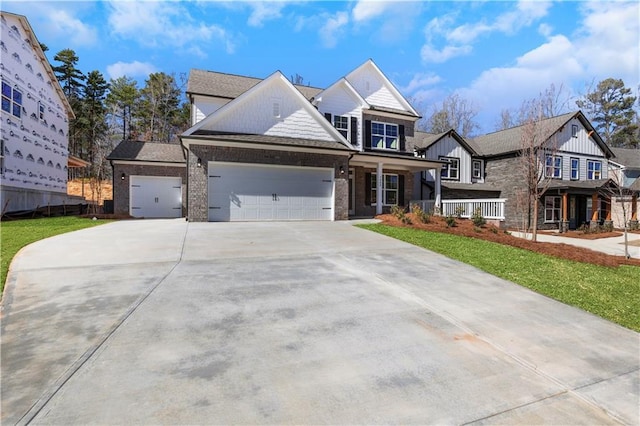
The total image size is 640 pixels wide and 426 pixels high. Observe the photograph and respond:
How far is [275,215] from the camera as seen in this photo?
14.2m

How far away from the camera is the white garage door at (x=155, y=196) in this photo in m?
18.2

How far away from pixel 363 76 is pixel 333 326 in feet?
61.0

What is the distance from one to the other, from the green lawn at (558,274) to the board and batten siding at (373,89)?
11941 millimetres

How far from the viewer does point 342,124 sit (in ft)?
61.0

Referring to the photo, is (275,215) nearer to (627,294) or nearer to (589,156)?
(627,294)

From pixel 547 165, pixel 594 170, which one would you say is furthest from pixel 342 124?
pixel 594 170

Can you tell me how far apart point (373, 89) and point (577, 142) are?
16.0m

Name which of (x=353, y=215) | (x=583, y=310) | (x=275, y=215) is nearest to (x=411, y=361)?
(x=583, y=310)

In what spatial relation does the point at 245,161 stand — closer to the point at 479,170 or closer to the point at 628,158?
the point at 479,170

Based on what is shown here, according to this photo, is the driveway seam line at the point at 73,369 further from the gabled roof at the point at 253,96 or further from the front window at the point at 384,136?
the front window at the point at 384,136

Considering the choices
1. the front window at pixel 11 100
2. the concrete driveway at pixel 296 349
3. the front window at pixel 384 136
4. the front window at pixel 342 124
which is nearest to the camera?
the concrete driveway at pixel 296 349

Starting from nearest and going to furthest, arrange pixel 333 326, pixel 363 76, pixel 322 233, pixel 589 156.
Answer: pixel 333 326, pixel 322 233, pixel 363 76, pixel 589 156

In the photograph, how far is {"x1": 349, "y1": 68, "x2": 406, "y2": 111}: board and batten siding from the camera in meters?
19.8

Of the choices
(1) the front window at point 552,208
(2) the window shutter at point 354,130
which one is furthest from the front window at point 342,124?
(1) the front window at point 552,208
